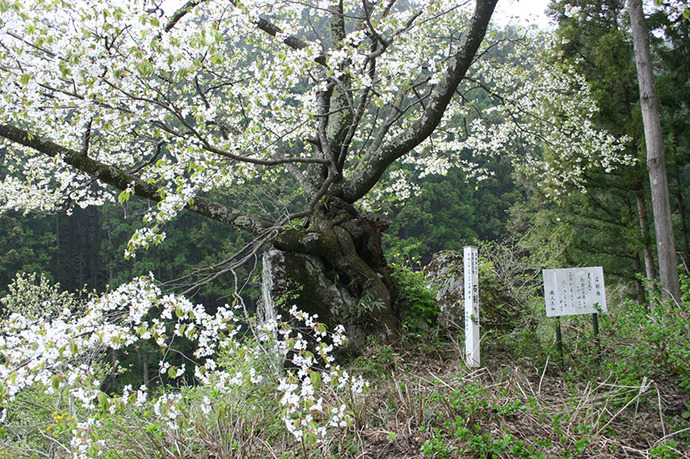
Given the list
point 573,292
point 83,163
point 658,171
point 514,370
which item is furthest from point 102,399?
point 658,171

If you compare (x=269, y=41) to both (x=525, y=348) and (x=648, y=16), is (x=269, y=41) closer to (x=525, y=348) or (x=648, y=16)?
(x=525, y=348)

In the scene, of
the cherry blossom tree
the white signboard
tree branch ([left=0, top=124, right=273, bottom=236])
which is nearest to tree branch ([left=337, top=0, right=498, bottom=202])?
the cherry blossom tree

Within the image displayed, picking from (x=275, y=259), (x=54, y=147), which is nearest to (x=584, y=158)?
(x=275, y=259)

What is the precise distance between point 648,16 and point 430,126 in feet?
21.0

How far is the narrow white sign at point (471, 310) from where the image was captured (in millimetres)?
3393

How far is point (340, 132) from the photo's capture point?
17.1ft

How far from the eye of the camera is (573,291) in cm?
379

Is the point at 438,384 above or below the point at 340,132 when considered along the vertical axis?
below

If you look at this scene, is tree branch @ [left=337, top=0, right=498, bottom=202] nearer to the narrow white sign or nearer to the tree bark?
the narrow white sign

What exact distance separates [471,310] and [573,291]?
104 centimetres

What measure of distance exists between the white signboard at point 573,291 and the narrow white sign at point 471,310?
640 mm

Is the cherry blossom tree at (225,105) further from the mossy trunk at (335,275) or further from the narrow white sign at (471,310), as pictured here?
the narrow white sign at (471,310)

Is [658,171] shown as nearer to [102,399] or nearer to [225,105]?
[225,105]

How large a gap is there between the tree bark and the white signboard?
1667 mm
